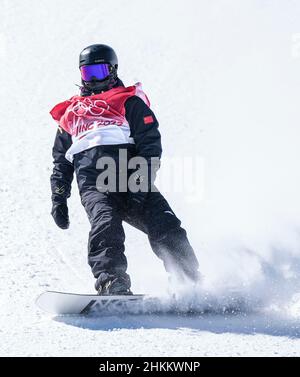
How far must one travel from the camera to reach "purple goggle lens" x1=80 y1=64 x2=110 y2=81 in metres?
5.25

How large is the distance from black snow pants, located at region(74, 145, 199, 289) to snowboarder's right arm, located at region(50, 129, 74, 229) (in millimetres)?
191

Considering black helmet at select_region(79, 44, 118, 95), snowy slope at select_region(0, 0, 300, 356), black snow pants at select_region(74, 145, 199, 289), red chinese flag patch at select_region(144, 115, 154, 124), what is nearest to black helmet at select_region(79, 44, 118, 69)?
black helmet at select_region(79, 44, 118, 95)

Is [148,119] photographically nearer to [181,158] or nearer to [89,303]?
[89,303]

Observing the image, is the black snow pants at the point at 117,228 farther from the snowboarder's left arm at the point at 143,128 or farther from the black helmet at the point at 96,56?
the black helmet at the point at 96,56

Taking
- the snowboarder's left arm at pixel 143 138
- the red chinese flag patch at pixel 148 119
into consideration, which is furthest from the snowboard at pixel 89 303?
the red chinese flag patch at pixel 148 119

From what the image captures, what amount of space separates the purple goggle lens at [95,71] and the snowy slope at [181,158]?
152 centimetres

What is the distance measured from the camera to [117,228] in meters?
4.65

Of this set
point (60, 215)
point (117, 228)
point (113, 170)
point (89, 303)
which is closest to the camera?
point (89, 303)

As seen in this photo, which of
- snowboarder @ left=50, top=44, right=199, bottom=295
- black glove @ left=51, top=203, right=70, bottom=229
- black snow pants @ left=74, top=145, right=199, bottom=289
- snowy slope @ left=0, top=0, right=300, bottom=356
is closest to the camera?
snowy slope @ left=0, top=0, right=300, bottom=356

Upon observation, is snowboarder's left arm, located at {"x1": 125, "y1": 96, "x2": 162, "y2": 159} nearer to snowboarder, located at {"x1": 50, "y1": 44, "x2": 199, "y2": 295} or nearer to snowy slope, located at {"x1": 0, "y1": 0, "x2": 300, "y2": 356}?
snowboarder, located at {"x1": 50, "y1": 44, "x2": 199, "y2": 295}

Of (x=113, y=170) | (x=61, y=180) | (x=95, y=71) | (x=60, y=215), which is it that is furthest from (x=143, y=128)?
(x=60, y=215)

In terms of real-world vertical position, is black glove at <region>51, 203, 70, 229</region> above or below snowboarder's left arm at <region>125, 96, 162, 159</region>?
below

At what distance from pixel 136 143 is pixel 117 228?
0.72 metres

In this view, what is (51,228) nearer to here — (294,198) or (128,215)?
(128,215)
